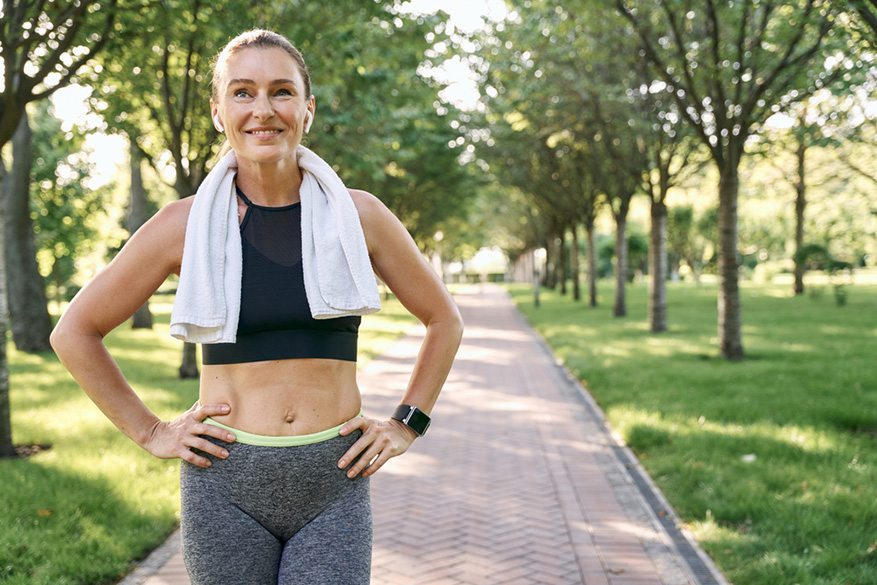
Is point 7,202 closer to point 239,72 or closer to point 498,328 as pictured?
point 498,328

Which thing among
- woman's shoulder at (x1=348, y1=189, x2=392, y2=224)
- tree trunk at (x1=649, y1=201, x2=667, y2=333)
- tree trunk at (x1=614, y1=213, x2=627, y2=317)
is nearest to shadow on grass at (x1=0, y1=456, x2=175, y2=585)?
woman's shoulder at (x1=348, y1=189, x2=392, y2=224)

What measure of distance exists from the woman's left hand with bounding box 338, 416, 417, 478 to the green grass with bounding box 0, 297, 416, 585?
286 cm

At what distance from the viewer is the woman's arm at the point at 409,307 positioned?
2.07 metres

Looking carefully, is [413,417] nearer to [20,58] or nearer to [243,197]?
[243,197]

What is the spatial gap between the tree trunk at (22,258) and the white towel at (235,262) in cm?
1447

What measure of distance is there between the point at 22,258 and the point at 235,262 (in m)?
15.7

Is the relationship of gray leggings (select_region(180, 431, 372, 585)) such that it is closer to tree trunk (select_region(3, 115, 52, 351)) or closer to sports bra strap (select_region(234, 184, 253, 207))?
sports bra strap (select_region(234, 184, 253, 207))

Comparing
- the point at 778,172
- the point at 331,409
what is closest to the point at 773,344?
the point at 331,409

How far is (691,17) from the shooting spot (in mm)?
15109

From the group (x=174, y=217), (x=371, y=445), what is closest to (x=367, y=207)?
(x=174, y=217)

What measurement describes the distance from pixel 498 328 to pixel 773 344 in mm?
9068

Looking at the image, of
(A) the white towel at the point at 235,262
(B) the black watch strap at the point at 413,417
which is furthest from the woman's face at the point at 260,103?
(B) the black watch strap at the point at 413,417

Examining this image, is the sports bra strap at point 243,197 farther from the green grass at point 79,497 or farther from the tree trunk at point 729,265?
the tree trunk at point 729,265

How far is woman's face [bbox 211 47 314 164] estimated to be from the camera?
201 cm
